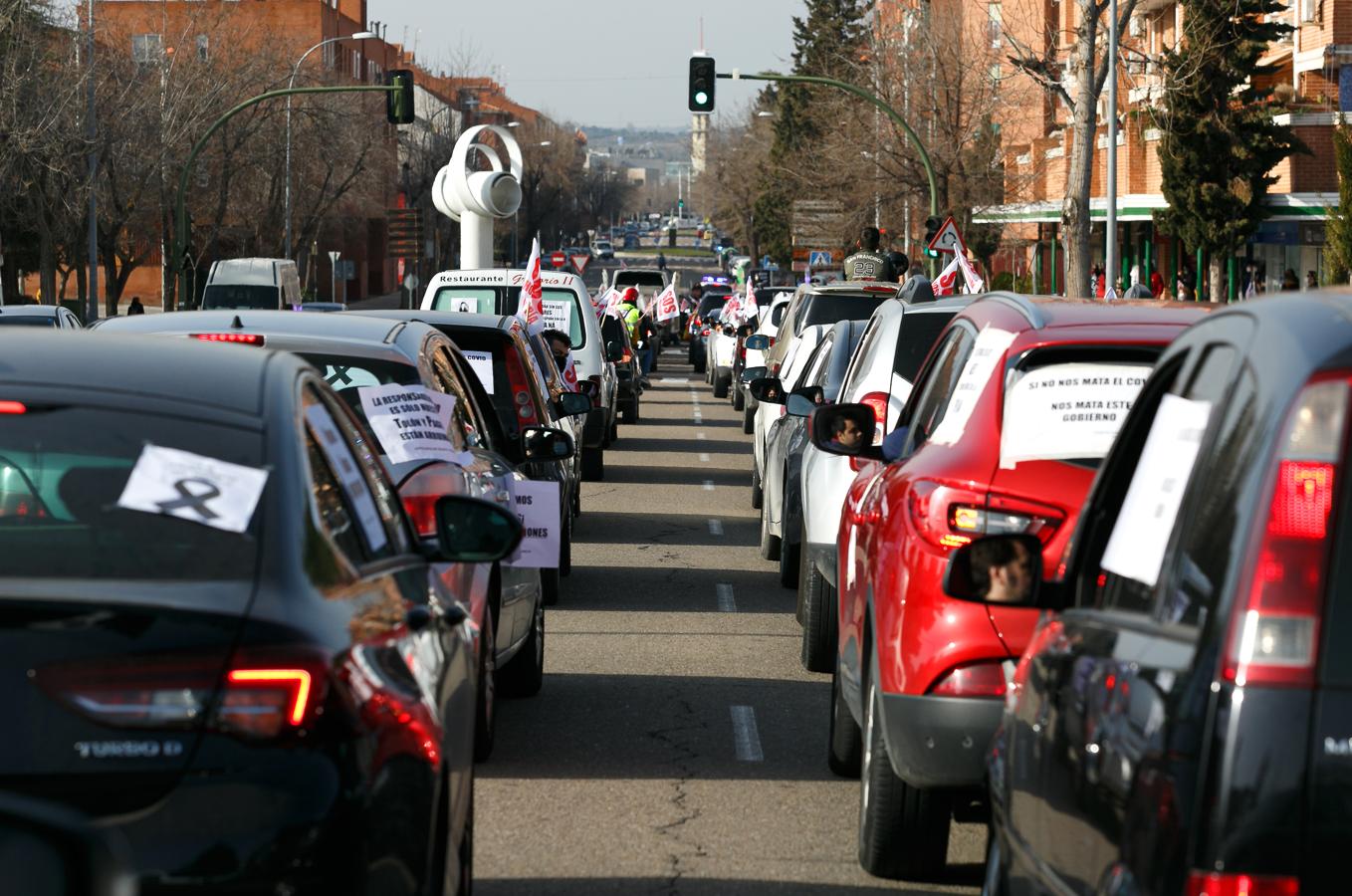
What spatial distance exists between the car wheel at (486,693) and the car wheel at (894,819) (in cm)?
168

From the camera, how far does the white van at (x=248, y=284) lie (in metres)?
50.7

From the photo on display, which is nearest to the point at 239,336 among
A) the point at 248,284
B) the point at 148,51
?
the point at 248,284

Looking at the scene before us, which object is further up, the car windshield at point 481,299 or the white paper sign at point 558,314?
the car windshield at point 481,299

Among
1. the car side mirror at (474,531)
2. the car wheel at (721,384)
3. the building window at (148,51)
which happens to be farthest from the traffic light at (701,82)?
the car side mirror at (474,531)

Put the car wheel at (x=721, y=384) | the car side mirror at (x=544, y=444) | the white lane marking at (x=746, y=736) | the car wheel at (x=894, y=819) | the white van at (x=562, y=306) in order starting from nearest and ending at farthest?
the car wheel at (x=894, y=819)
the white lane marking at (x=746, y=736)
the car side mirror at (x=544, y=444)
the white van at (x=562, y=306)
the car wheel at (x=721, y=384)

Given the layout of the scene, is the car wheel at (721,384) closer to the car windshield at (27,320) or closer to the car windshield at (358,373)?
the car windshield at (27,320)

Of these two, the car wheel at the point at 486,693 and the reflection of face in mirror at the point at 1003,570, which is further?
the car wheel at the point at 486,693

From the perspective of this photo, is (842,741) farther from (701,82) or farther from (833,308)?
(701,82)

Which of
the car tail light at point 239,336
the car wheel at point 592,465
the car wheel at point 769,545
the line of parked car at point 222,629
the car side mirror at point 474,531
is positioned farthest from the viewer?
the car wheel at point 592,465

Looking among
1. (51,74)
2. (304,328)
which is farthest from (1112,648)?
(51,74)

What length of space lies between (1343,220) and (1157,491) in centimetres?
3427

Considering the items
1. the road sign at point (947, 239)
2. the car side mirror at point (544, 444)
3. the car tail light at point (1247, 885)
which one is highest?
the road sign at point (947, 239)

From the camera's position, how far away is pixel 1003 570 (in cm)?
438

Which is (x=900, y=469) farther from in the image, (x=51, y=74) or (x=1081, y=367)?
(x=51, y=74)
